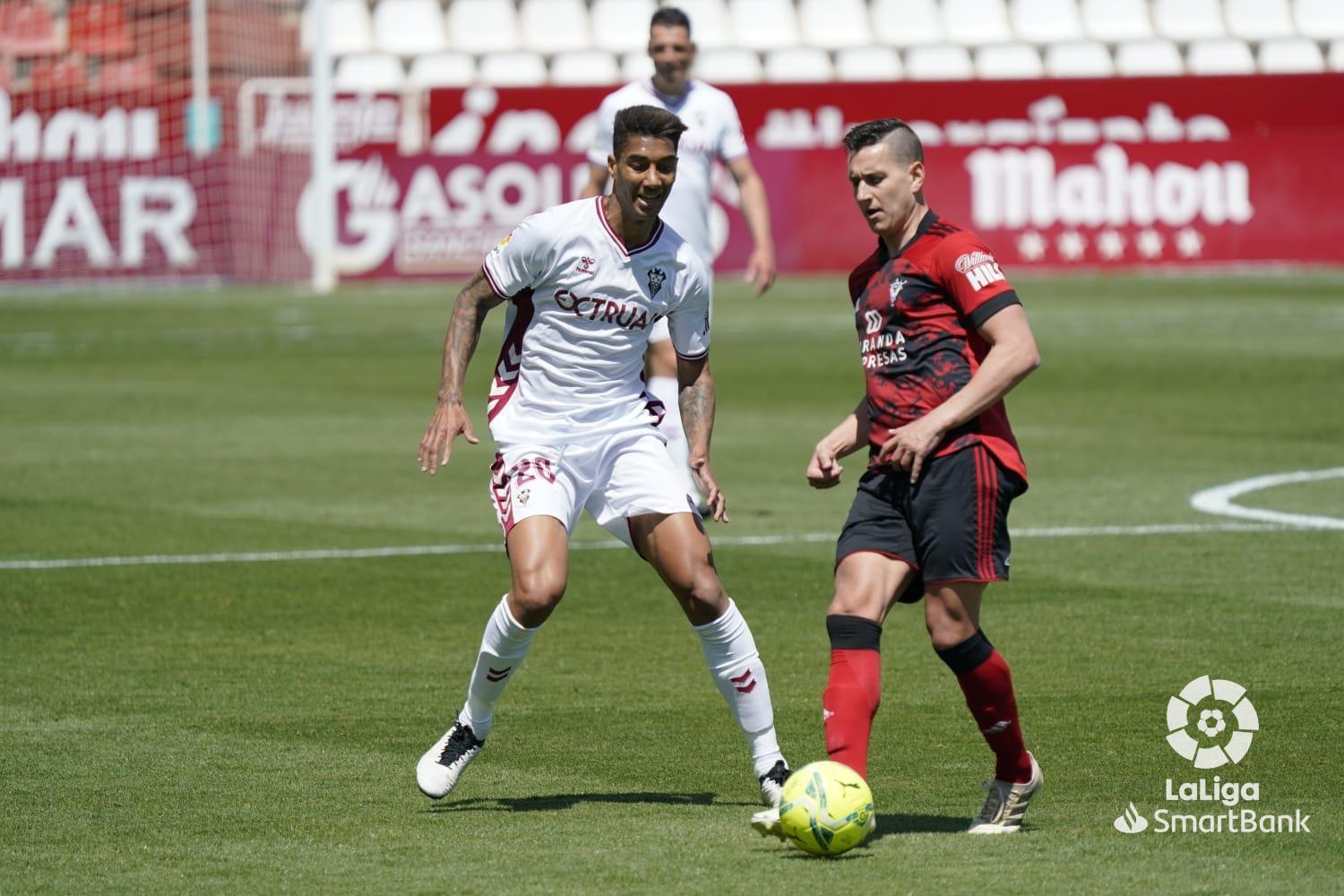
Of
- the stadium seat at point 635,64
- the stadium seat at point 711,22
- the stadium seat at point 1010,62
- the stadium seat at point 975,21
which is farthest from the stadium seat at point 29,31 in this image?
the stadium seat at point 975,21

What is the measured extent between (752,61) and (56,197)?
13860mm

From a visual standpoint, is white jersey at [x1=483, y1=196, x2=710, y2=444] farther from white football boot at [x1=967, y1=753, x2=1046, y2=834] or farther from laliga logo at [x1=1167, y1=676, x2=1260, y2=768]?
laliga logo at [x1=1167, y1=676, x2=1260, y2=768]

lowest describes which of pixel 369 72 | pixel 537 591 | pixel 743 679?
pixel 743 679

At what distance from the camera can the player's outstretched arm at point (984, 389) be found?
218 inches

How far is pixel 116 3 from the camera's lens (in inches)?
1378

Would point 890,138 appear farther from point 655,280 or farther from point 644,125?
point 655,280

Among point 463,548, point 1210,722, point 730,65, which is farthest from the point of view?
point 730,65

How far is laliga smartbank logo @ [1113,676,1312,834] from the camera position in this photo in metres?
5.61

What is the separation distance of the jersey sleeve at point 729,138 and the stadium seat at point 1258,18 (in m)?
32.8

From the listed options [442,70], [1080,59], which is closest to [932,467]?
[442,70]

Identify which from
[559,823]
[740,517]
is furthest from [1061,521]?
[559,823]

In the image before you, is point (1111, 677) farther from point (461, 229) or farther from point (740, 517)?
point (461, 229)

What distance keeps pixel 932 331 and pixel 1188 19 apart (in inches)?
1518

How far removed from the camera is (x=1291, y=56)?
41.2 meters
